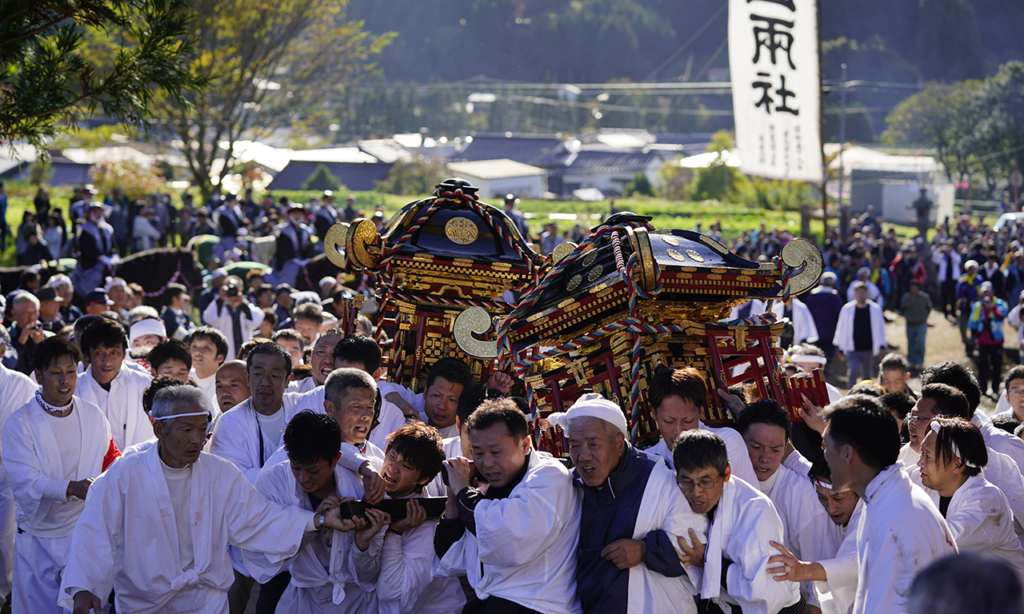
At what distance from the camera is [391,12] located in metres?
89.8

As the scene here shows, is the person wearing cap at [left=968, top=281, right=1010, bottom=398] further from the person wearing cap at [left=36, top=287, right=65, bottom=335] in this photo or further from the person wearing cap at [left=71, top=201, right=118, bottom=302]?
the person wearing cap at [left=71, top=201, right=118, bottom=302]

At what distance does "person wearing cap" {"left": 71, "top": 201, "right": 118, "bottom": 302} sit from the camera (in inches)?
575

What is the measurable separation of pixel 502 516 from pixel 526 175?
168ft

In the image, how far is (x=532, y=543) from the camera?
361cm

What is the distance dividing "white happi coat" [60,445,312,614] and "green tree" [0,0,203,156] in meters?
2.43

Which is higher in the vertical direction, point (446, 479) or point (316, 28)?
point (316, 28)

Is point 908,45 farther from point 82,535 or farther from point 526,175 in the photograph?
point 82,535

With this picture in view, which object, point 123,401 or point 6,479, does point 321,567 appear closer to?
point 123,401

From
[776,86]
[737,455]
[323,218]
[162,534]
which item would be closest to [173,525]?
[162,534]

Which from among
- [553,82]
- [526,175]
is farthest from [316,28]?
[553,82]

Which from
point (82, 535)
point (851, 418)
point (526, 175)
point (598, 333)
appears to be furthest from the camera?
point (526, 175)

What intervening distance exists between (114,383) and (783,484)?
409cm

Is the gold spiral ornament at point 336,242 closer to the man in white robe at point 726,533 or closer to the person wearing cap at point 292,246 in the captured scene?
the man in white robe at point 726,533

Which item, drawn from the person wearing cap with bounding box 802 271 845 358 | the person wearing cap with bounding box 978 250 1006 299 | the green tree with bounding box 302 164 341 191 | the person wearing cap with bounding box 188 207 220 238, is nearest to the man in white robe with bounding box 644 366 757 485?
the person wearing cap with bounding box 802 271 845 358
